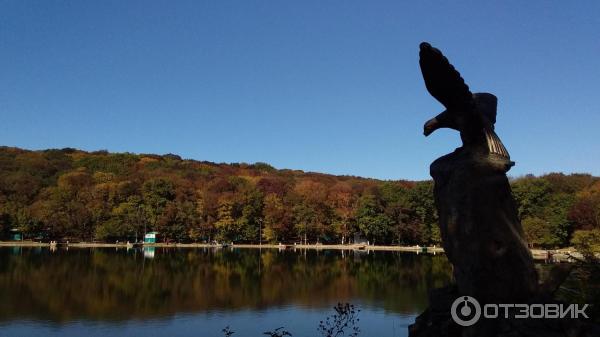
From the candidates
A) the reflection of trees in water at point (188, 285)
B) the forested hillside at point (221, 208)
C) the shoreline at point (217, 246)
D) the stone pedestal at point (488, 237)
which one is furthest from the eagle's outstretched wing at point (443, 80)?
the forested hillside at point (221, 208)

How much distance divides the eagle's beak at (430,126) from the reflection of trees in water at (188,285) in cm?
1315

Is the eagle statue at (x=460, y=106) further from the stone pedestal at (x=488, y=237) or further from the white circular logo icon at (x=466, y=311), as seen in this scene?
the white circular logo icon at (x=466, y=311)

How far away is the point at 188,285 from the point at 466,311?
2078 cm

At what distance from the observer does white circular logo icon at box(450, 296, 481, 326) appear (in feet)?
15.8

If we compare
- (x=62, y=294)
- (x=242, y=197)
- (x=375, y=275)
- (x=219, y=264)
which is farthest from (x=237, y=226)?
(x=62, y=294)

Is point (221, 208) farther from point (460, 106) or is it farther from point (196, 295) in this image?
point (460, 106)

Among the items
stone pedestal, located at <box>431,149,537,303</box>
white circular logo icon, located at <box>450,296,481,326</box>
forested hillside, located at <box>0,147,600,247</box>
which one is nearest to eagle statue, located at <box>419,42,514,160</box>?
stone pedestal, located at <box>431,149,537,303</box>

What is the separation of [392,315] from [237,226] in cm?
4096

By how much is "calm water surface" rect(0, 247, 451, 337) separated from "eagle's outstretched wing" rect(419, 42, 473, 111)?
10.1 m

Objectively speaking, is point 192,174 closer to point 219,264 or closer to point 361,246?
point 361,246

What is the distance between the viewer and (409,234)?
54.2 meters

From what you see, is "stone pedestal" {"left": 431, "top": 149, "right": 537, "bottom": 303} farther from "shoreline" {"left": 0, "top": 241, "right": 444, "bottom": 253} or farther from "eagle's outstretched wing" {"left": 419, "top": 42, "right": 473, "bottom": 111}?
"shoreline" {"left": 0, "top": 241, "right": 444, "bottom": 253}

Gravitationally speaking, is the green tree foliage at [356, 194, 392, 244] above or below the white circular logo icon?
above

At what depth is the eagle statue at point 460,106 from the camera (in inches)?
178
